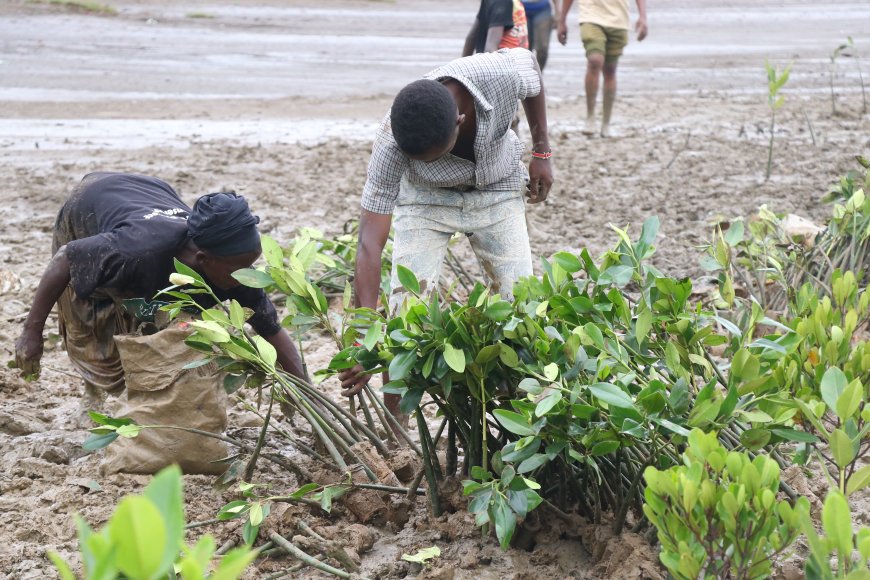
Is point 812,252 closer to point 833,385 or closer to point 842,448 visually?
point 833,385

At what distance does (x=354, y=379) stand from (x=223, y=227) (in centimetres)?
71

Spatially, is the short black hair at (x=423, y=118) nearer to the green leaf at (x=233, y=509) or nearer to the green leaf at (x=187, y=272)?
the green leaf at (x=187, y=272)

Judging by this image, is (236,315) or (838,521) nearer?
(838,521)

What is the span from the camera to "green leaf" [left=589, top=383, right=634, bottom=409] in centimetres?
208

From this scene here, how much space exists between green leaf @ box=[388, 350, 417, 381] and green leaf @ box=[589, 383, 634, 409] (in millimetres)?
492

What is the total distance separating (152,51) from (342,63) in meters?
2.55

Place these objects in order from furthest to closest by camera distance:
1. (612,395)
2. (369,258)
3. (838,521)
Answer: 1. (369,258)
2. (612,395)
3. (838,521)

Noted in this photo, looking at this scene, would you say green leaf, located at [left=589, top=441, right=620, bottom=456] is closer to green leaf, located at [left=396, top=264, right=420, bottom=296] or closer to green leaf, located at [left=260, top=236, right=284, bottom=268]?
green leaf, located at [left=396, top=264, right=420, bottom=296]

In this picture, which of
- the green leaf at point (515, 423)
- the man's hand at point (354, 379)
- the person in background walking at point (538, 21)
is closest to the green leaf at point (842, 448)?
the green leaf at point (515, 423)

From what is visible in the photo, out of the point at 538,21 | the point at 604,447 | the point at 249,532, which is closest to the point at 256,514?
the point at 249,532

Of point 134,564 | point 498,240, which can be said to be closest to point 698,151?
point 498,240

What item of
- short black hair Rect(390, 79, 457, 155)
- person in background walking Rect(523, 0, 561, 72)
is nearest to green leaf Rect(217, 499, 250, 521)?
short black hair Rect(390, 79, 457, 155)

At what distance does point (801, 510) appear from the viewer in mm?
1566

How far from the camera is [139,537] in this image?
0.96 m
